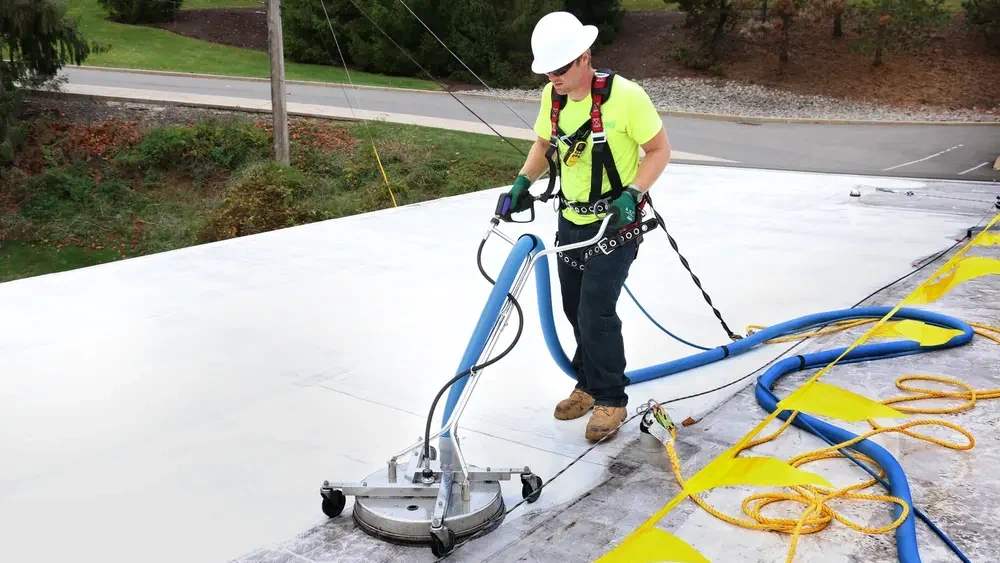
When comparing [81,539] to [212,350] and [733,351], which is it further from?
[733,351]

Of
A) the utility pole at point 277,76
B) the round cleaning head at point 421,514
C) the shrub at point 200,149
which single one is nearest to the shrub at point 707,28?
the shrub at point 200,149

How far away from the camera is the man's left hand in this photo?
3.08 m

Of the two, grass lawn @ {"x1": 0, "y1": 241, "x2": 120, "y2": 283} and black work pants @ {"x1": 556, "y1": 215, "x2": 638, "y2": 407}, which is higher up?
black work pants @ {"x1": 556, "y1": 215, "x2": 638, "y2": 407}

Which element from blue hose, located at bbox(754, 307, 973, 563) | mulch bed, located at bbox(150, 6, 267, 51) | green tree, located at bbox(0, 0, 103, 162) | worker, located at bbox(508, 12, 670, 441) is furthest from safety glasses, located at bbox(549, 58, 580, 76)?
mulch bed, located at bbox(150, 6, 267, 51)

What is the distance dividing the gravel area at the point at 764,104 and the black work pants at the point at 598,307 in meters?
19.3

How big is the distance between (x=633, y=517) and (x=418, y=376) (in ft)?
5.54

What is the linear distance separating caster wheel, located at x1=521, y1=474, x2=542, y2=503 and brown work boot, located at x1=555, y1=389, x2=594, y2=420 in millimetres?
742

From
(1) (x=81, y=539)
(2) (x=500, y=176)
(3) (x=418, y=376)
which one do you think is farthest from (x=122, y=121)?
(1) (x=81, y=539)

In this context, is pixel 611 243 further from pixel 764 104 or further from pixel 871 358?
pixel 764 104

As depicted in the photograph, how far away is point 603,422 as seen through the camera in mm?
3512

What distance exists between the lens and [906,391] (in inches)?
158

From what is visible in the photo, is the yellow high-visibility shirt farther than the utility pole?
No

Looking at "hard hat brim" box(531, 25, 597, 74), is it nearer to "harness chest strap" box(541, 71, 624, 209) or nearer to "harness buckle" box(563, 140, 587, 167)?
"harness chest strap" box(541, 71, 624, 209)

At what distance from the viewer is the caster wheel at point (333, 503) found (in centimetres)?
294
